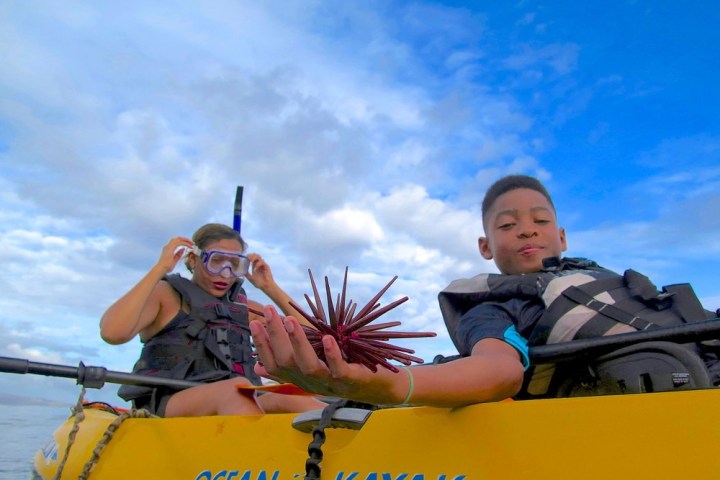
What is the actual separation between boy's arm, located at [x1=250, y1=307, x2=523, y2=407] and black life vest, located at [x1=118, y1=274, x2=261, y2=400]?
2.45m

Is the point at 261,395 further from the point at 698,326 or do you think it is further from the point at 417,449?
the point at 698,326

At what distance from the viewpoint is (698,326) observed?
5.32 ft

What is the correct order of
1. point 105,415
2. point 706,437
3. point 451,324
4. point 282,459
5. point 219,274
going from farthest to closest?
point 219,274 → point 105,415 → point 451,324 → point 282,459 → point 706,437

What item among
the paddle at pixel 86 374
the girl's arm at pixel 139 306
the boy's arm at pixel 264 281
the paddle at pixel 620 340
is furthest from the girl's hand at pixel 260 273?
the paddle at pixel 620 340

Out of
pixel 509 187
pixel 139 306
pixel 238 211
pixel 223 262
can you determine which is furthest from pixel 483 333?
pixel 238 211

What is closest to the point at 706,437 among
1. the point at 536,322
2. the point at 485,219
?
the point at 536,322

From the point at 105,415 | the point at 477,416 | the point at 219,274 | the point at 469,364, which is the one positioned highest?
the point at 219,274

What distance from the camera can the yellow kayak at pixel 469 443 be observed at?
1.25m

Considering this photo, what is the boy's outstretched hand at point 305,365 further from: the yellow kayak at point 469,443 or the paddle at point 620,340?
the paddle at point 620,340

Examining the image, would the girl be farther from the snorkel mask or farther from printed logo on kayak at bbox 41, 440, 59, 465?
printed logo on kayak at bbox 41, 440, 59, 465

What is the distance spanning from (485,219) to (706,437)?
1.54 m

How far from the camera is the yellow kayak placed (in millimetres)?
1245

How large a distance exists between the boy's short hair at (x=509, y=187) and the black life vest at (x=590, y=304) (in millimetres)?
536

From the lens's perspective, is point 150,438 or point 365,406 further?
point 150,438
